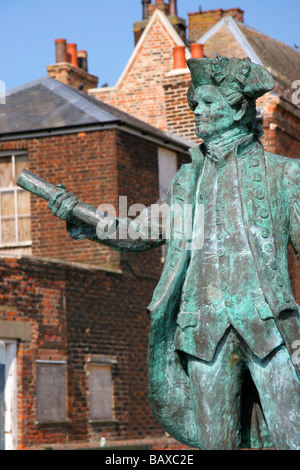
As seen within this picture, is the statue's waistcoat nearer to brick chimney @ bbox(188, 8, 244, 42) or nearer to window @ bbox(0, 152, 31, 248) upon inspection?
window @ bbox(0, 152, 31, 248)

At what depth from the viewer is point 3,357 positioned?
19.0m

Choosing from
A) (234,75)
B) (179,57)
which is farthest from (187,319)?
(179,57)

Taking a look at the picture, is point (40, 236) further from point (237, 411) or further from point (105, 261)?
point (237, 411)

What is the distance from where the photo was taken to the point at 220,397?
5445 millimetres

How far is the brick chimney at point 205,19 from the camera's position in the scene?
36.7 metres

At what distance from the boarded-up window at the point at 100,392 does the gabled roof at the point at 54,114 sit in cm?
523

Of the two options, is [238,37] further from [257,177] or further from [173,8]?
[257,177]

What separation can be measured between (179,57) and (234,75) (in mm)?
22553

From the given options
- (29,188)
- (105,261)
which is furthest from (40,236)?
(29,188)

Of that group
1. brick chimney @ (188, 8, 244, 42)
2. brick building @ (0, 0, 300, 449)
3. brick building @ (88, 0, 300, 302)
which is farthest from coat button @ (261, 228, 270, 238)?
brick chimney @ (188, 8, 244, 42)

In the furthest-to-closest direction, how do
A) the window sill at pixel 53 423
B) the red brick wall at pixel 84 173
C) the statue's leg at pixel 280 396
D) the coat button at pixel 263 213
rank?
the red brick wall at pixel 84 173 < the window sill at pixel 53 423 < the coat button at pixel 263 213 < the statue's leg at pixel 280 396

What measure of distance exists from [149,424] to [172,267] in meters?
17.4

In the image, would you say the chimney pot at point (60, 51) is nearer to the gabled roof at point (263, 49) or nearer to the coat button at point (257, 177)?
the gabled roof at point (263, 49)

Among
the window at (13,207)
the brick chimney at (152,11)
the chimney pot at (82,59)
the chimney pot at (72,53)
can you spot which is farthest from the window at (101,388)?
the chimney pot at (82,59)
